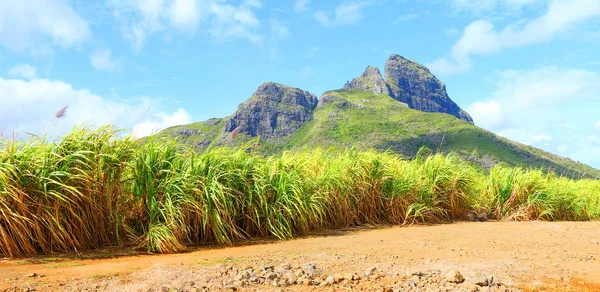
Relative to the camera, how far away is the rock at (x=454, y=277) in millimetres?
2881

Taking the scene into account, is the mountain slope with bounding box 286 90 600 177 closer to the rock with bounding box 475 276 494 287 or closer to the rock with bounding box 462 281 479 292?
the rock with bounding box 475 276 494 287

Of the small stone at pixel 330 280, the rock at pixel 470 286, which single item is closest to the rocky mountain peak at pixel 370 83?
the rock at pixel 470 286

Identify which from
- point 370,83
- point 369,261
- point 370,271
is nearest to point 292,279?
point 370,271

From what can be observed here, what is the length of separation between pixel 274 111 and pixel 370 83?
45.1 meters

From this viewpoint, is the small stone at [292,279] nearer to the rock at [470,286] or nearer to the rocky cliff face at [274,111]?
the rock at [470,286]

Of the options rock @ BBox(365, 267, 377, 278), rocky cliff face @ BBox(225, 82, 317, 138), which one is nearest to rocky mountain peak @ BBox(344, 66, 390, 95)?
rocky cliff face @ BBox(225, 82, 317, 138)

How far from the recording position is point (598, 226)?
661 cm

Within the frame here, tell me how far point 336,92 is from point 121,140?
139 m

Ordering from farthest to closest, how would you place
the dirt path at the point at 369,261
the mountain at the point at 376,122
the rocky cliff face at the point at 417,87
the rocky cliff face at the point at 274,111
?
the rocky cliff face at the point at 417,87
the rocky cliff face at the point at 274,111
the mountain at the point at 376,122
the dirt path at the point at 369,261

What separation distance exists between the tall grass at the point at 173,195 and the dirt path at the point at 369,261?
1.32 feet

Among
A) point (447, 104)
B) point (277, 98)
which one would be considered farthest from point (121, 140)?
point (447, 104)

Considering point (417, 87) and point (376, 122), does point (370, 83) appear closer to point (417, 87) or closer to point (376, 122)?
point (417, 87)

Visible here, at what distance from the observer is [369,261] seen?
3.52m

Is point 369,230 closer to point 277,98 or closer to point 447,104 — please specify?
point 277,98
